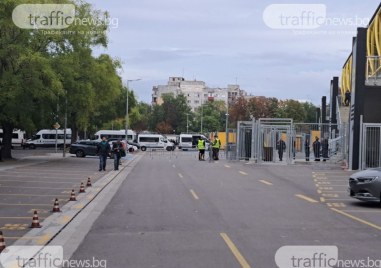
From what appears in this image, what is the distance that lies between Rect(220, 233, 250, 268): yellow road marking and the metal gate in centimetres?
Result: 2078

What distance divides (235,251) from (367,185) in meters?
7.57

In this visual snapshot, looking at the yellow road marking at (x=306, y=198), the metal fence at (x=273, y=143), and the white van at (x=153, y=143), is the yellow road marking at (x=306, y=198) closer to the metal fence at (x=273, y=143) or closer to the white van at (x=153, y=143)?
the metal fence at (x=273, y=143)

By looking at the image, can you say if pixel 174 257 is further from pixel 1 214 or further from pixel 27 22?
pixel 27 22

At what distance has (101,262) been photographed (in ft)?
26.6

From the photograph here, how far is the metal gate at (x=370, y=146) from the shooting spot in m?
29.5

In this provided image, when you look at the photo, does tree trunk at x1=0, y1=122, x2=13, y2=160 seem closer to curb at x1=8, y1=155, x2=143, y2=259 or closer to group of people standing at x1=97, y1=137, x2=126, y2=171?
group of people standing at x1=97, y1=137, x2=126, y2=171

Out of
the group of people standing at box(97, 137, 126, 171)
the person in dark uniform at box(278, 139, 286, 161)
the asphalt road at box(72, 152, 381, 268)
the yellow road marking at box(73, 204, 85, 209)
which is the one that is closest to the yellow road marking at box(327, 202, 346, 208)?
the asphalt road at box(72, 152, 381, 268)

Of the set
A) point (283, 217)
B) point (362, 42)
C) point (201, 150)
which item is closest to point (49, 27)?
point (201, 150)

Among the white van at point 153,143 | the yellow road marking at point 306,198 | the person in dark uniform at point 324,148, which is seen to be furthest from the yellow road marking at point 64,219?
the white van at point 153,143

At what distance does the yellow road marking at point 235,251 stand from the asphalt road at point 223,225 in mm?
16

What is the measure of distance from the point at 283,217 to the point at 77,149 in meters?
35.5

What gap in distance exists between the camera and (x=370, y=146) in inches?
1174

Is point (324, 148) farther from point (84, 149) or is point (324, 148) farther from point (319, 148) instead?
point (84, 149)

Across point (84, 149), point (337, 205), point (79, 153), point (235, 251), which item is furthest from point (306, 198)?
point (79, 153)
